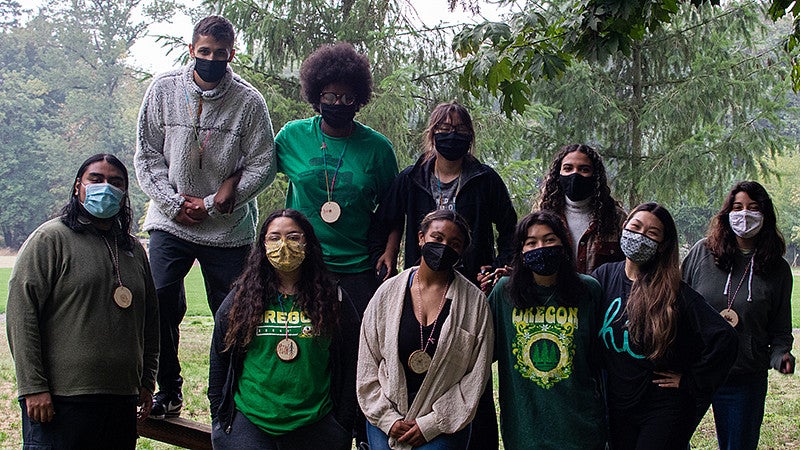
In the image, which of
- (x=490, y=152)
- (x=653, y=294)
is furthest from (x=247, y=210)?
(x=490, y=152)

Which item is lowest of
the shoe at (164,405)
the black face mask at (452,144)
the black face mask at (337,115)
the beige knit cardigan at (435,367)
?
the shoe at (164,405)

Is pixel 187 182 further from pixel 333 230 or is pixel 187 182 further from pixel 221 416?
pixel 221 416

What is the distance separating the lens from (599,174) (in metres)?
4.96

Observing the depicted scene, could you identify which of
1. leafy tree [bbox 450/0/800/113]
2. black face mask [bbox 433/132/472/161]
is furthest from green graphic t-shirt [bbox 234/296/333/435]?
leafy tree [bbox 450/0/800/113]

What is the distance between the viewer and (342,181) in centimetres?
512

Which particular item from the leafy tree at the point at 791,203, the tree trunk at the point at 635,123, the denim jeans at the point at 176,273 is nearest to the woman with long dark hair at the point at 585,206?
the denim jeans at the point at 176,273

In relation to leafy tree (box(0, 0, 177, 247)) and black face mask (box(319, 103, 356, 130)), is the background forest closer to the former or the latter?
black face mask (box(319, 103, 356, 130))

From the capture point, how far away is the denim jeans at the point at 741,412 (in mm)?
5016

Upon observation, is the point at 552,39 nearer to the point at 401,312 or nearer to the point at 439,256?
the point at 439,256

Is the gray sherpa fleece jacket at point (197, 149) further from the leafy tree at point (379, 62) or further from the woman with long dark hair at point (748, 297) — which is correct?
the leafy tree at point (379, 62)

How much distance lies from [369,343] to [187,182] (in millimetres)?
1540

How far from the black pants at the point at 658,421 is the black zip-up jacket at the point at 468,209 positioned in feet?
3.60

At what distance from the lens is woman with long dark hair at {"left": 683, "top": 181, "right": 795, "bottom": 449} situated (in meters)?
5.01

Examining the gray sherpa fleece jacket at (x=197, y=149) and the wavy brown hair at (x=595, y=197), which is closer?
the wavy brown hair at (x=595, y=197)
